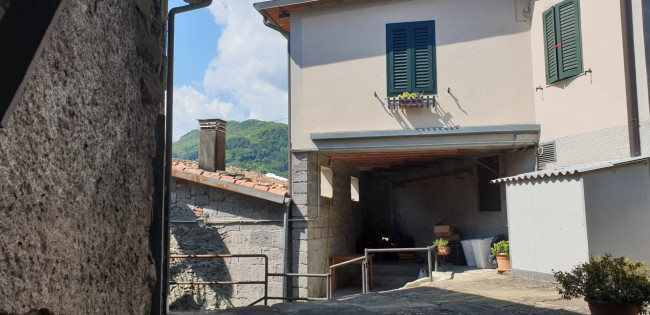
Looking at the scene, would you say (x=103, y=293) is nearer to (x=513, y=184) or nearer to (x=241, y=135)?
(x=513, y=184)

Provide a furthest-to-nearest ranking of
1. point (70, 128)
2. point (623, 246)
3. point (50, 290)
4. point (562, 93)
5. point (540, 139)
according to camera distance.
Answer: point (540, 139) < point (562, 93) < point (623, 246) < point (70, 128) < point (50, 290)

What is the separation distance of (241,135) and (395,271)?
32.6 meters

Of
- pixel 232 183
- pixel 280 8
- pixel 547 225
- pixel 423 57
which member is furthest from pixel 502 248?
pixel 280 8

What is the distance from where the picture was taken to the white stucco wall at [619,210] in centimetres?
700

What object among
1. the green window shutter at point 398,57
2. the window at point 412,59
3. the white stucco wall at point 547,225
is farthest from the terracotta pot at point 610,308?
the green window shutter at point 398,57

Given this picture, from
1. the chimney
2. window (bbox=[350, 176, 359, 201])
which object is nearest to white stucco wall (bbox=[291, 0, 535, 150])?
the chimney

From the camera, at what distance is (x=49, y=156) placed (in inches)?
64.6

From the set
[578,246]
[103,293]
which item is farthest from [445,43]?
[103,293]

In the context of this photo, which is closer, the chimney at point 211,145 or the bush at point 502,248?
the bush at point 502,248

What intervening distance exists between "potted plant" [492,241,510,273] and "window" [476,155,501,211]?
1.92m

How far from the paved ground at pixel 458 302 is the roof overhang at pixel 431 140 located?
2.62 metres

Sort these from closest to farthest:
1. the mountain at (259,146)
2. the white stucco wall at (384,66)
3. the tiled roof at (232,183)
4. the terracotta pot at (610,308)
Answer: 1. the terracotta pot at (610,308)
2. the white stucco wall at (384,66)
3. the tiled roof at (232,183)
4. the mountain at (259,146)

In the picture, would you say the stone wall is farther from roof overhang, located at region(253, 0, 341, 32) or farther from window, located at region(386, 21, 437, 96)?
roof overhang, located at region(253, 0, 341, 32)

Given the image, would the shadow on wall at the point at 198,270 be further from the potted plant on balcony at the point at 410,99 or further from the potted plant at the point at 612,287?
the potted plant at the point at 612,287
